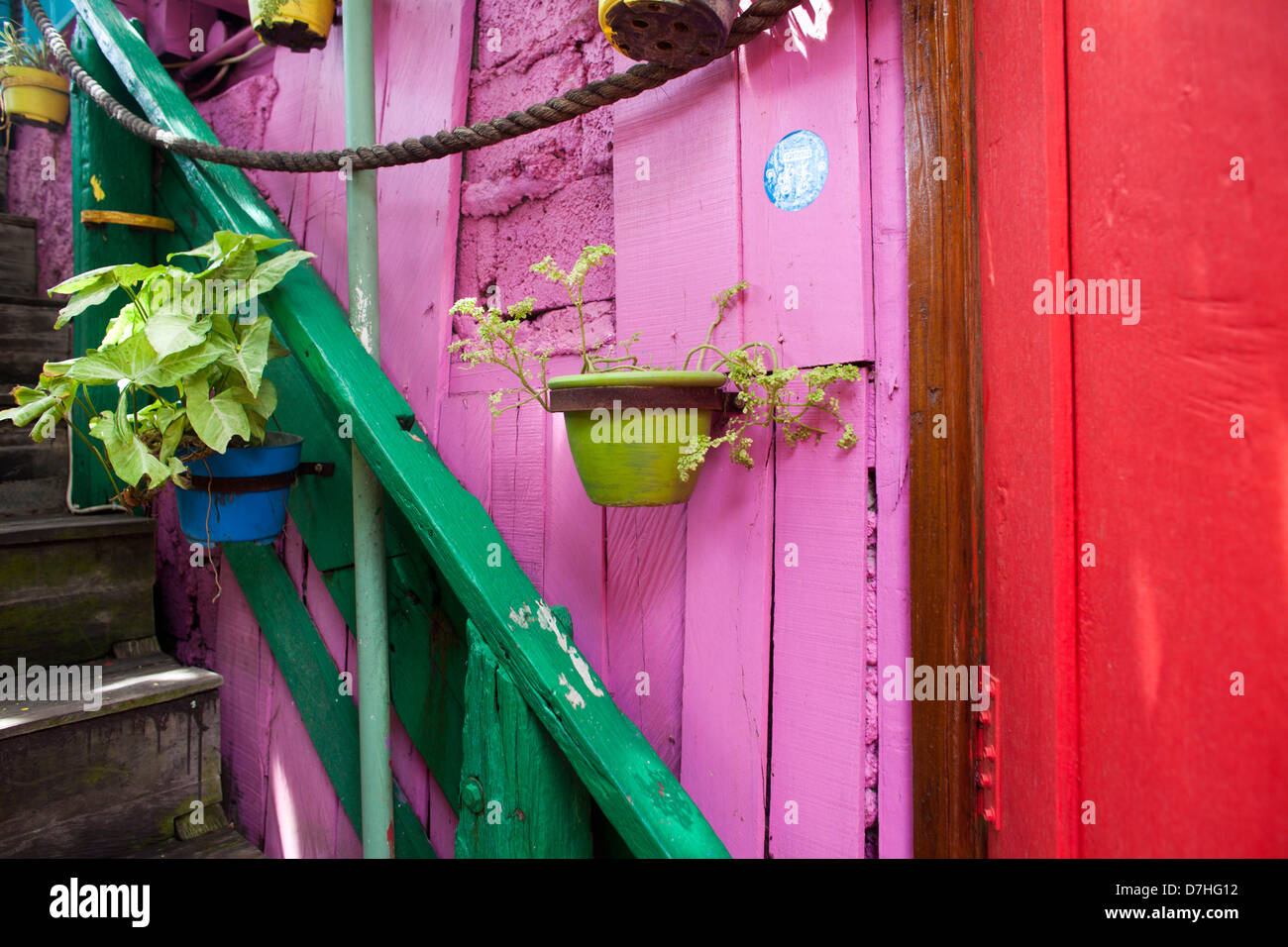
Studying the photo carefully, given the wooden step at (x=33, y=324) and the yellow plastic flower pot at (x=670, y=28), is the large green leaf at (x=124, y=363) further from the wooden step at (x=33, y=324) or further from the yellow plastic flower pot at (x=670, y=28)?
the wooden step at (x=33, y=324)

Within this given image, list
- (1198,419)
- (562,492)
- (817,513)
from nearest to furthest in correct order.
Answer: (1198,419) → (817,513) → (562,492)

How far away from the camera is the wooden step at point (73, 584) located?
1.52 m

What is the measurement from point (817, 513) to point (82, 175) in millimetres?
2083

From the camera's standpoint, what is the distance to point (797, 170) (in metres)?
1.01

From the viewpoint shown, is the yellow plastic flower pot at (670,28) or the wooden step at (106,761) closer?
the yellow plastic flower pot at (670,28)

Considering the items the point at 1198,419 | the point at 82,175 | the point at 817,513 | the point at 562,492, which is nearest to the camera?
the point at 1198,419

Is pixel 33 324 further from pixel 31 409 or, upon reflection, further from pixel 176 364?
pixel 176 364

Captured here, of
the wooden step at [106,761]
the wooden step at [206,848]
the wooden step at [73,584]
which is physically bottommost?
the wooden step at [206,848]

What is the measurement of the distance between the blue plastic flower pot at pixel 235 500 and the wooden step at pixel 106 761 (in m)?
Answer: 0.40

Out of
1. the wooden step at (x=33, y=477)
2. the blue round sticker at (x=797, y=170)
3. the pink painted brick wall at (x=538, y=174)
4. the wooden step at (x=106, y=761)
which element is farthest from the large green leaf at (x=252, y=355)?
the wooden step at (x=33, y=477)

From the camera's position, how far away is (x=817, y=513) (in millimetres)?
997
